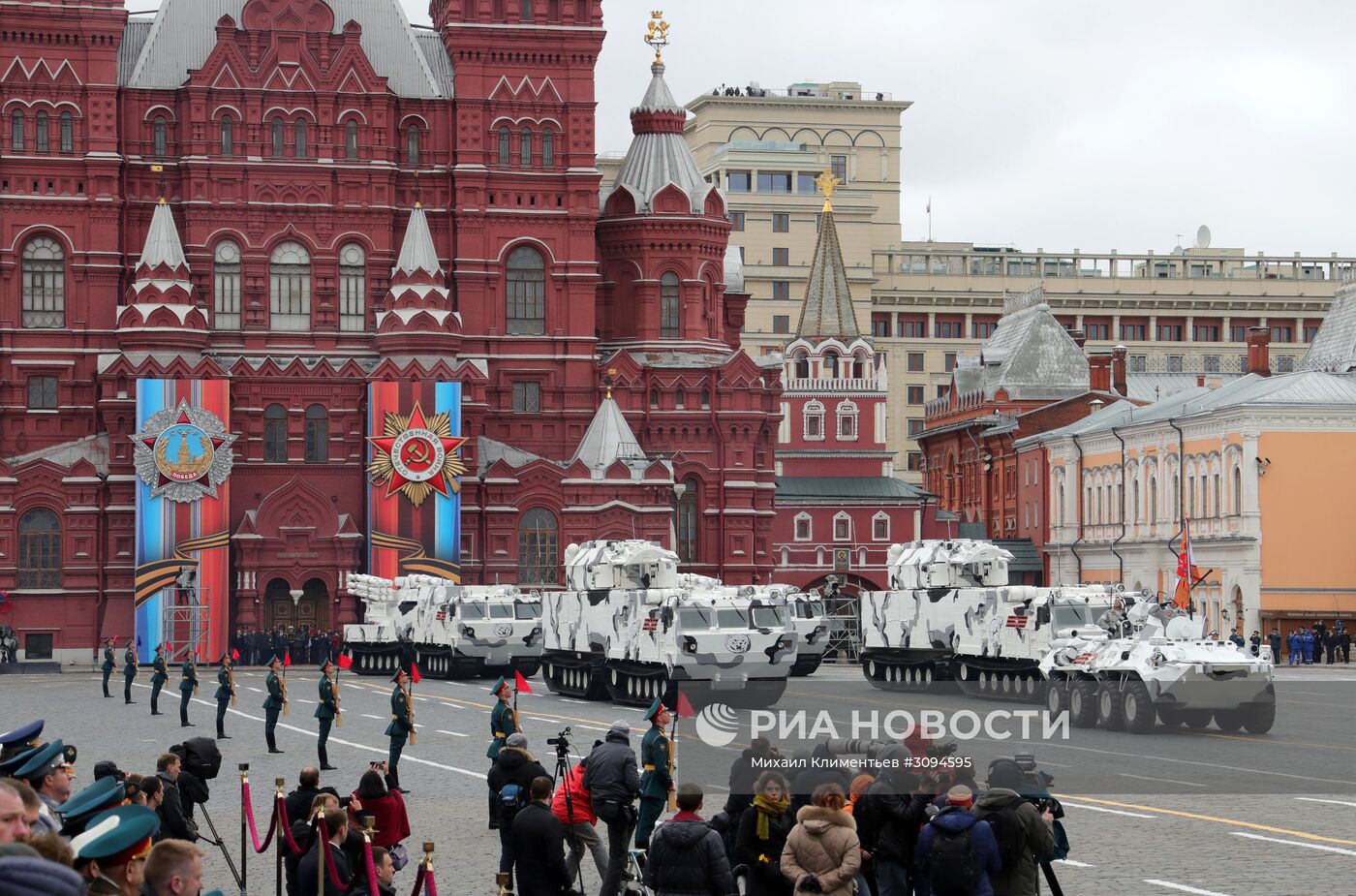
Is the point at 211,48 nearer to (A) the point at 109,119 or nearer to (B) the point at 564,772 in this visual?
(A) the point at 109,119

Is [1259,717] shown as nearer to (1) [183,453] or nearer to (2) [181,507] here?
(2) [181,507]

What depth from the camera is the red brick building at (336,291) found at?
7262cm

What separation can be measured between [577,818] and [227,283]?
60.1 m

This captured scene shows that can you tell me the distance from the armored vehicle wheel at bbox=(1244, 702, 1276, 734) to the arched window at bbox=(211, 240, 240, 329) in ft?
153

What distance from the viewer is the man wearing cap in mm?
8906

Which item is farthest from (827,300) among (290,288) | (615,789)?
(615,789)

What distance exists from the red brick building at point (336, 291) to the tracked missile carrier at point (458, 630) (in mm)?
10034

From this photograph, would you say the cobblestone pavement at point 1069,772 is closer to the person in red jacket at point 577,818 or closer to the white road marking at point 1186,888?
the white road marking at point 1186,888

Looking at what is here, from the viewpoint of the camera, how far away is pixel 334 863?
1438 centimetres

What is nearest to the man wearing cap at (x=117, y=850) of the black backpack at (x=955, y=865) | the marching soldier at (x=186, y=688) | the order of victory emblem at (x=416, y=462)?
the black backpack at (x=955, y=865)

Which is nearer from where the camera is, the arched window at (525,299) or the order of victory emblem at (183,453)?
the order of victory emblem at (183,453)

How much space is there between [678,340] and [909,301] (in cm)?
5337

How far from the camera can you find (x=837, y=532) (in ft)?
317

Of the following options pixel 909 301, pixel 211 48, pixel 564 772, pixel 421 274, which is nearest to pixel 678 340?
pixel 421 274
